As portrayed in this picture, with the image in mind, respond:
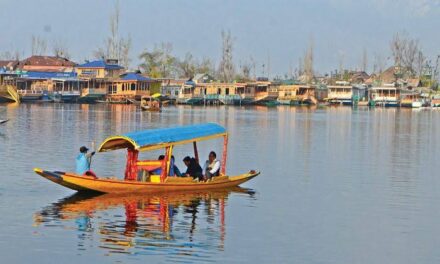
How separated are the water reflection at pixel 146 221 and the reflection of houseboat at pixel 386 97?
113 m

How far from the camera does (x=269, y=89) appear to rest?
5266 inches

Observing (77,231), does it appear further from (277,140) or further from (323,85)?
(323,85)

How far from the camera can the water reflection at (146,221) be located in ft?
58.0

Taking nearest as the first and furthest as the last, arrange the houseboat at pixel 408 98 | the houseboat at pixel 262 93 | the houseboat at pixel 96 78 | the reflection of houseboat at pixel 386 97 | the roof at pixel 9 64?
the houseboat at pixel 96 78 < the roof at pixel 9 64 < the houseboat at pixel 262 93 < the reflection of houseboat at pixel 386 97 < the houseboat at pixel 408 98

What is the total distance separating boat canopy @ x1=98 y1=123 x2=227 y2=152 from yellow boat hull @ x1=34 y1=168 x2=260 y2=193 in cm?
97

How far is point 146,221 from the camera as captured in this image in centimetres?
2022

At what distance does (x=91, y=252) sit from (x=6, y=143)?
24.9 meters

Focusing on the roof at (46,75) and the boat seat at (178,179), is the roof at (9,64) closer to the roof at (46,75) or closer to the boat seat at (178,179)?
the roof at (46,75)

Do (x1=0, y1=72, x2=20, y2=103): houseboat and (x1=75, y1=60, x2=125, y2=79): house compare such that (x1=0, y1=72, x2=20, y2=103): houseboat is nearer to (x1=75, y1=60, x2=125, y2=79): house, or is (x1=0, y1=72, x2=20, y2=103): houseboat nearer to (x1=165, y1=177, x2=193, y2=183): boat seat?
(x1=75, y1=60, x2=125, y2=79): house

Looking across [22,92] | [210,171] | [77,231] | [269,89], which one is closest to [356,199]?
[210,171]

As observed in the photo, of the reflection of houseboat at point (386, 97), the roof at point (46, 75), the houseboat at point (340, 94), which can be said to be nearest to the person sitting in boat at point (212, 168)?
the roof at point (46, 75)

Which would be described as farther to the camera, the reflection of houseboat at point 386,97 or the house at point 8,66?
the reflection of houseboat at point 386,97

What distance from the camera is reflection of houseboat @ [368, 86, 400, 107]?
134750 mm

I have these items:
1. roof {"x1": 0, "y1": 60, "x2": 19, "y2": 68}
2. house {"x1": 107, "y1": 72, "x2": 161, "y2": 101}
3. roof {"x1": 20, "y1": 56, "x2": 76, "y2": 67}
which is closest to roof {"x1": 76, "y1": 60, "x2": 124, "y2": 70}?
house {"x1": 107, "y1": 72, "x2": 161, "y2": 101}
